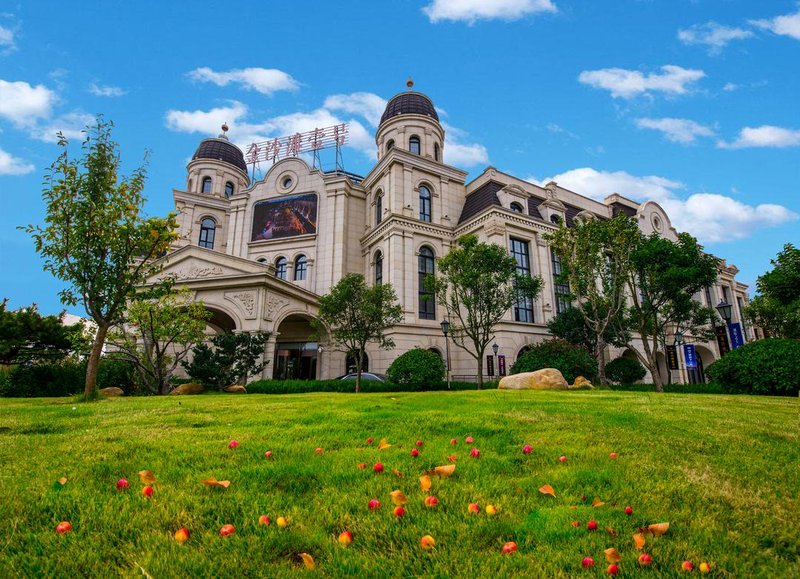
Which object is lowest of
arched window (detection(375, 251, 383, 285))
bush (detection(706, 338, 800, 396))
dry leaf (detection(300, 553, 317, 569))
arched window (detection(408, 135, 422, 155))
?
dry leaf (detection(300, 553, 317, 569))

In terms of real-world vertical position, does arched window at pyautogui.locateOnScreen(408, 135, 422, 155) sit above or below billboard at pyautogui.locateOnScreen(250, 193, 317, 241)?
above

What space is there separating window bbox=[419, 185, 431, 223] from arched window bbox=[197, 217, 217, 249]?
64.0 ft

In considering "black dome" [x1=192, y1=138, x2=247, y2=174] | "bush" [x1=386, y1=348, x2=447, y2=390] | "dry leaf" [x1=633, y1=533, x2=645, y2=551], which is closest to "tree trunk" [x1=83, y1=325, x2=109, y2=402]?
"bush" [x1=386, y1=348, x2=447, y2=390]

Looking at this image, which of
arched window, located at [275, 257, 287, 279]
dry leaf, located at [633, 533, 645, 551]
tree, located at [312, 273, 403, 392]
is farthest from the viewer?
arched window, located at [275, 257, 287, 279]

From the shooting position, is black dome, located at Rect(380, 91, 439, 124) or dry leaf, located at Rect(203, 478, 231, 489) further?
black dome, located at Rect(380, 91, 439, 124)

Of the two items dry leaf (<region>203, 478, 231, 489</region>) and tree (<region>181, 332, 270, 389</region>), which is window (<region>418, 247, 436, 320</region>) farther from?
dry leaf (<region>203, 478, 231, 489</region>)

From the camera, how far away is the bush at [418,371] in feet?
61.7

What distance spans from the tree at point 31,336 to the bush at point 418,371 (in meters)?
13.2

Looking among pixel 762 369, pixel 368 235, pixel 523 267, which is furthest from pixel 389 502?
pixel 368 235

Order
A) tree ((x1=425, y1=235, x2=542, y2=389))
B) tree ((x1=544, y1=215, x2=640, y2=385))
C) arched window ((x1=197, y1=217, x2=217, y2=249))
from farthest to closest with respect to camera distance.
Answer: arched window ((x1=197, y1=217, x2=217, y2=249)) < tree ((x1=425, y1=235, x2=542, y2=389)) < tree ((x1=544, y1=215, x2=640, y2=385))

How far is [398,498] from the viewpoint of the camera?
2730 mm

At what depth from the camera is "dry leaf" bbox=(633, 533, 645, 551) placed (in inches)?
86.5

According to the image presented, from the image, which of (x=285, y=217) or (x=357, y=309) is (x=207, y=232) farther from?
(x=357, y=309)

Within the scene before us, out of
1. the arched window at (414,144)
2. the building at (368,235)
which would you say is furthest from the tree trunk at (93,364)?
the arched window at (414,144)
